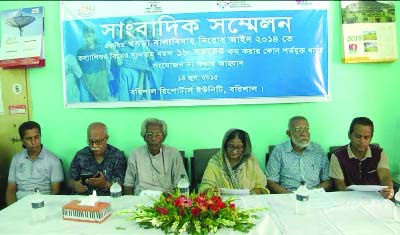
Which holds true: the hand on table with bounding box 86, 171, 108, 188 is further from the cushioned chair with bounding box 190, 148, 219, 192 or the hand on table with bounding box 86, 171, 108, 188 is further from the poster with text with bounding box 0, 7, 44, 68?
the poster with text with bounding box 0, 7, 44, 68

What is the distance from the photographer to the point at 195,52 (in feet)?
11.2

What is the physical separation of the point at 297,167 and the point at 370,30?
1497 mm

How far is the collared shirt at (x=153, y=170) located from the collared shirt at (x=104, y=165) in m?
0.11

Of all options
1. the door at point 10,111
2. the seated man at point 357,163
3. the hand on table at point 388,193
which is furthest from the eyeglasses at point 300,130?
the door at point 10,111

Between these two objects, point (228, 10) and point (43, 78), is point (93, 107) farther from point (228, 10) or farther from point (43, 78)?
point (228, 10)

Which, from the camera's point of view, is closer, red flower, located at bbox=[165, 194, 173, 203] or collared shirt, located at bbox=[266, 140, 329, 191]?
red flower, located at bbox=[165, 194, 173, 203]

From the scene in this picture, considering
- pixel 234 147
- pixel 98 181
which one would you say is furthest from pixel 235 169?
pixel 98 181

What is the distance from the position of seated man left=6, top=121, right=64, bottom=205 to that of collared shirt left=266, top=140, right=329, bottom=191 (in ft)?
6.34

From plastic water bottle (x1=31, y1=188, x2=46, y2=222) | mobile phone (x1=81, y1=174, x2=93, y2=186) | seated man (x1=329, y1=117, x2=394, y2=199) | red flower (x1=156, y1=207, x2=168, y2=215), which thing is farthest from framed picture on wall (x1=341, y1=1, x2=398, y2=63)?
plastic water bottle (x1=31, y1=188, x2=46, y2=222)

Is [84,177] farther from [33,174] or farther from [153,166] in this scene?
[153,166]

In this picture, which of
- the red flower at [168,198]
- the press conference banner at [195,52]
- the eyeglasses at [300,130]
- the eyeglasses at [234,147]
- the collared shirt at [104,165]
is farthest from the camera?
the press conference banner at [195,52]

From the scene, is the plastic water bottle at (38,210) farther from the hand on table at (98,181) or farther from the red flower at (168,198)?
the hand on table at (98,181)

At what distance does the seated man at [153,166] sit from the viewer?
308 cm

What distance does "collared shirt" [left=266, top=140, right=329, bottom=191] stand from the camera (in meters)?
3.05
